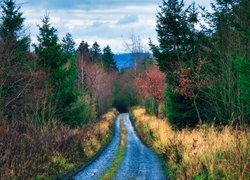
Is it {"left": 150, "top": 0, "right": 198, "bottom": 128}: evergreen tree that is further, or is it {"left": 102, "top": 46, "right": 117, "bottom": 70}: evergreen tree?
{"left": 102, "top": 46, "right": 117, "bottom": 70}: evergreen tree

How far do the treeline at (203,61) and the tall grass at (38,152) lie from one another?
714cm

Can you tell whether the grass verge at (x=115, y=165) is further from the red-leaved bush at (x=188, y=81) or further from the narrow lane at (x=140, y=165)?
the red-leaved bush at (x=188, y=81)

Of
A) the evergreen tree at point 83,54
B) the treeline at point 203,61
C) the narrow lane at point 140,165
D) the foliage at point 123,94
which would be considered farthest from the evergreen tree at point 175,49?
the foliage at point 123,94

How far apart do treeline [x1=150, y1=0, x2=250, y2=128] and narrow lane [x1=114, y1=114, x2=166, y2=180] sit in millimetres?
3538

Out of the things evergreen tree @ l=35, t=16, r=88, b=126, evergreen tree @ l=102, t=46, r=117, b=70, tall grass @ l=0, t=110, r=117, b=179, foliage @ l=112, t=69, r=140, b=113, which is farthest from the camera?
evergreen tree @ l=102, t=46, r=117, b=70

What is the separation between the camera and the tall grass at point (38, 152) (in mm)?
13828

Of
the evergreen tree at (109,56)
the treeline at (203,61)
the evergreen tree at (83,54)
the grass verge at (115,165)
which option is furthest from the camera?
the evergreen tree at (109,56)

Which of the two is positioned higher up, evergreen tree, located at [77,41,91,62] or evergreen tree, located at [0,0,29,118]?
evergreen tree, located at [77,41,91,62]

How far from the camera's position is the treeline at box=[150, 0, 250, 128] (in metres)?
22.5

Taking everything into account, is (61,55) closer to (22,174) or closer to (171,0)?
(171,0)

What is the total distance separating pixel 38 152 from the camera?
1686 cm

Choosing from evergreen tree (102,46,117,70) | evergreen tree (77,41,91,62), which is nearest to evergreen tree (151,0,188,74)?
evergreen tree (77,41,91,62)

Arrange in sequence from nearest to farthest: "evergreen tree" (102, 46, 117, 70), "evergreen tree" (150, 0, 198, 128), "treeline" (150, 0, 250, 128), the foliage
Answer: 1. "treeline" (150, 0, 250, 128)
2. "evergreen tree" (150, 0, 198, 128)
3. the foliage
4. "evergreen tree" (102, 46, 117, 70)

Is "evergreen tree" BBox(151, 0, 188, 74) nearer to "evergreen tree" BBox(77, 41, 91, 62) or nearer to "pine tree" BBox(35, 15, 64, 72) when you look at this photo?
"pine tree" BBox(35, 15, 64, 72)
